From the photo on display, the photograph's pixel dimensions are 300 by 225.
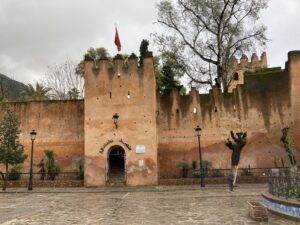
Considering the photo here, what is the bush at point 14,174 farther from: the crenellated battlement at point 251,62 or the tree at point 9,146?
the crenellated battlement at point 251,62

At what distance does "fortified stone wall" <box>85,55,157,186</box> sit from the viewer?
22.5m

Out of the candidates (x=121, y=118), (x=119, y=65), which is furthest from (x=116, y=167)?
(x=119, y=65)

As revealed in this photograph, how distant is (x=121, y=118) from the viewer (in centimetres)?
2325

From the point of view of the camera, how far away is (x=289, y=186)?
10133mm

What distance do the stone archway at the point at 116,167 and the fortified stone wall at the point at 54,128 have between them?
2.54 m

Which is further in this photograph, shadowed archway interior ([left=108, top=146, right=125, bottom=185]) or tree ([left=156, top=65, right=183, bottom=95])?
tree ([left=156, top=65, right=183, bottom=95])

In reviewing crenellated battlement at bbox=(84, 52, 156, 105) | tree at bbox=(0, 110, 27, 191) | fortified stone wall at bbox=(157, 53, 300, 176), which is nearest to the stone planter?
crenellated battlement at bbox=(84, 52, 156, 105)

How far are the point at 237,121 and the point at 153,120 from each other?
6885 mm

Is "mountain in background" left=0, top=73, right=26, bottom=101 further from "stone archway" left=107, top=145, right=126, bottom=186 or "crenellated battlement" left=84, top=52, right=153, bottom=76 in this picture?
"crenellated battlement" left=84, top=52, right=153, bottom=76

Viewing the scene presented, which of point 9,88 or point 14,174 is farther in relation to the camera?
point 9,88

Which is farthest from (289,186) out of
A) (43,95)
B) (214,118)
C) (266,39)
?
(43,95)

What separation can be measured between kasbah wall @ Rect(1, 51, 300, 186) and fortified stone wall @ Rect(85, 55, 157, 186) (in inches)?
2.6

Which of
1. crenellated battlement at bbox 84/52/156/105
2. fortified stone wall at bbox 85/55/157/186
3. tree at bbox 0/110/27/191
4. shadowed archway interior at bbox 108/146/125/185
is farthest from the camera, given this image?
crenellated battlement at bbox 84/52/156/105

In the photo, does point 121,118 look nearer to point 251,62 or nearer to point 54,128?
point 54,128
